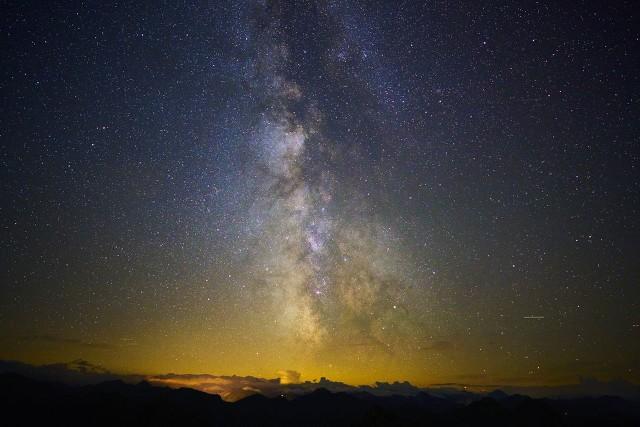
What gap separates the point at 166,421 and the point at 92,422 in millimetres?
35682

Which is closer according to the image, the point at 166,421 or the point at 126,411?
the point at 166,421

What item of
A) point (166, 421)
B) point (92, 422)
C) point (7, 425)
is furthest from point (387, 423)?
point (7, 425)

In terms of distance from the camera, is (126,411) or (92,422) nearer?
(92,422)

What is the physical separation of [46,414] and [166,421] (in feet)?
241

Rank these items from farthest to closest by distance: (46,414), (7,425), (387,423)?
(46,414), (7,425), (387,423)

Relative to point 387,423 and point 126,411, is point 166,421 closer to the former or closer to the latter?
point 126,411

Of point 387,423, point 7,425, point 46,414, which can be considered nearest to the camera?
point 387,423

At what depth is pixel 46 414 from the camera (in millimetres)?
196125

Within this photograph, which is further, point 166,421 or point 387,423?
point 166,421

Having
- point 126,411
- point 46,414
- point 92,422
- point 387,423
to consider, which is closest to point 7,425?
point 46,414

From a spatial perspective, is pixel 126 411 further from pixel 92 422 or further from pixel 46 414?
pixel 46 414

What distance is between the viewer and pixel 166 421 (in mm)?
177375

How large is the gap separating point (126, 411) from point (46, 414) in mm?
41463

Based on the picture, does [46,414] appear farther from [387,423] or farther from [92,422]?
[387,423]
